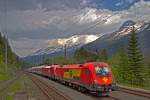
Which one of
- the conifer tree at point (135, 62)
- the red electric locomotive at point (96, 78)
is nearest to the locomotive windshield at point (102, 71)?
the red electric locomotive at point (96, 78)

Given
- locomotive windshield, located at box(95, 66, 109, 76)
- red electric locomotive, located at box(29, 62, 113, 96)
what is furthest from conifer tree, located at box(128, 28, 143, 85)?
locomotive windshield, located at box(95, 66, 109, 76)

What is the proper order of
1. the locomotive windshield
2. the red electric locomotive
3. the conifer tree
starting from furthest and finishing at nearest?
the conifer tree → the locomotive windshield → the red electric locomotive

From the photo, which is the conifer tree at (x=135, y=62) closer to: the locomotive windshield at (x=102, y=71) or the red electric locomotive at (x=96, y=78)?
the red electric locomotive at (x=96, y=78)

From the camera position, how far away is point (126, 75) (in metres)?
82.1

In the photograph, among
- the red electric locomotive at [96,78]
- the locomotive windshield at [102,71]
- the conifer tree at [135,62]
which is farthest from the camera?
the conifer tree at [135,62]

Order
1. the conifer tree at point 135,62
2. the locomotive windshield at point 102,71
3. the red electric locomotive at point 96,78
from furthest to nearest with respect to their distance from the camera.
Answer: the conifer tree at point 135,62 < the locomotive windshield at point 102,71 < the red electric locomotive at point 96,78

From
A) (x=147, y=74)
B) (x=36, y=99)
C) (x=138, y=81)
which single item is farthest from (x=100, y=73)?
(x=147, y=74)

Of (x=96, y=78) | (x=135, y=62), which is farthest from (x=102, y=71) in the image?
(x=135, y=62)

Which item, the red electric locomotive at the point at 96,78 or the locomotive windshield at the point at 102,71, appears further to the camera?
the locomotive windshield at the point at 102,71

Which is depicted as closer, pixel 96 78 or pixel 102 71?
pixel 96 78

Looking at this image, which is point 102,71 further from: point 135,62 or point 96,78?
point 135,62

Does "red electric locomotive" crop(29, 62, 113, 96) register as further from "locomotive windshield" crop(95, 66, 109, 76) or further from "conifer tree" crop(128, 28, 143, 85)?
"conifer tree" crop(128, 28, 143, 85)

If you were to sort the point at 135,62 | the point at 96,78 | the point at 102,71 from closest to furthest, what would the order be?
the point at 96,78 < the point at 102,71 < the point at 135,62

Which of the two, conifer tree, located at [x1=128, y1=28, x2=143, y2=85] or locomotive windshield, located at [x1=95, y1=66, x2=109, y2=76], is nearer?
locomotive windshield, located at [x1=95, y1=66, x2=109, y2=76]
